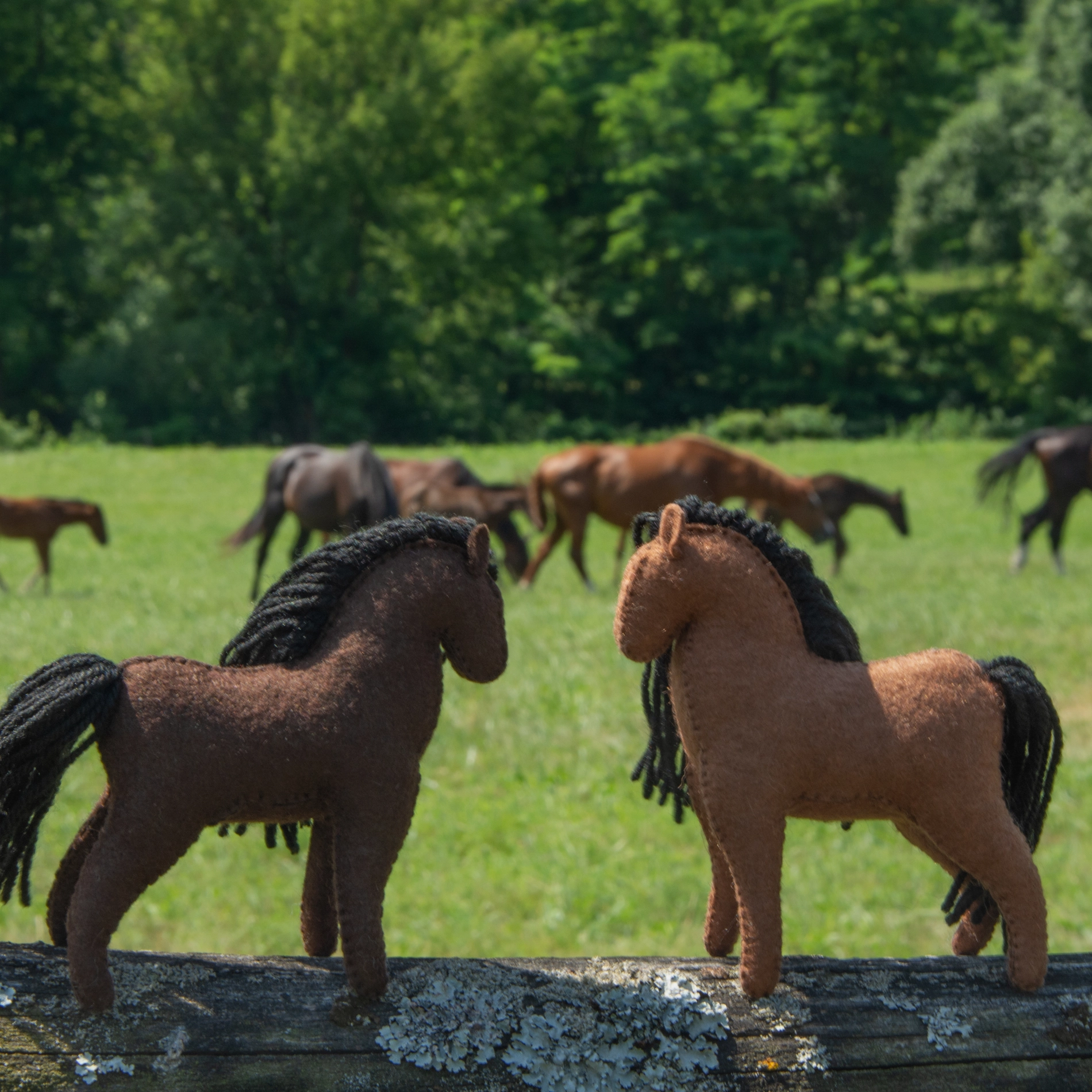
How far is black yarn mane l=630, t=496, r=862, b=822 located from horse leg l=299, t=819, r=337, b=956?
50cm

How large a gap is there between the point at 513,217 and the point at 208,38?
997 cm

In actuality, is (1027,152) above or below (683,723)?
above

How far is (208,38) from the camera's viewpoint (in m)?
35.1

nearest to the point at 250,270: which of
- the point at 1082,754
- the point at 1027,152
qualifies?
the point at 1027,152

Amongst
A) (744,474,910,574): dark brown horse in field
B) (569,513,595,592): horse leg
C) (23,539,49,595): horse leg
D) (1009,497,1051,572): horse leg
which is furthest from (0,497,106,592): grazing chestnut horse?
(1009,497,1051,572): horse leg

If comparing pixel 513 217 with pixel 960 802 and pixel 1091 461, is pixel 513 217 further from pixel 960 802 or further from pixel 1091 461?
pixel 960 802

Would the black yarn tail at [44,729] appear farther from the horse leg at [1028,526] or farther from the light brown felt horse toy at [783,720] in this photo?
the horse leg at [1028,526]

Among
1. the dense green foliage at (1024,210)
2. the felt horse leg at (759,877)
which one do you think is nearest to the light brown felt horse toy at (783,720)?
the felt horse leg at (759,877)

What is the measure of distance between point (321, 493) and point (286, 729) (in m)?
8.67

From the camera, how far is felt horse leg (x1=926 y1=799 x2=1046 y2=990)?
183 centimetres

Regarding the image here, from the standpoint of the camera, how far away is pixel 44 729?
1.73 meters

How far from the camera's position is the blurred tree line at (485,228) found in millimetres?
34375

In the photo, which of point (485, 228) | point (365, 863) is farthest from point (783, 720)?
point (485, 228)

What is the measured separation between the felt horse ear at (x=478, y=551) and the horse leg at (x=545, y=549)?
9586 mm
